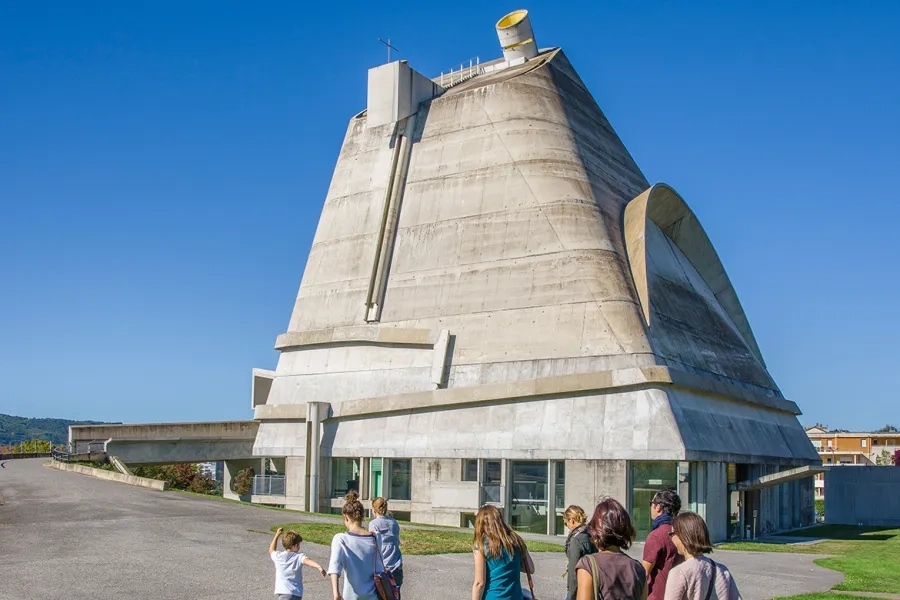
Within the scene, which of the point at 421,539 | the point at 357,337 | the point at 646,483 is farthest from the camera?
the point at 357,337

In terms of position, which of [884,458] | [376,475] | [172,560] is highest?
[376,475]

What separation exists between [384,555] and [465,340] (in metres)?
22.7

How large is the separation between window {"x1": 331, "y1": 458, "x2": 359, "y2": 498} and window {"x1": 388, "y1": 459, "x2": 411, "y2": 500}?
6.31 ft

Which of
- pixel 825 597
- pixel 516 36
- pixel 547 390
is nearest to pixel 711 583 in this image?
pixel 825 597

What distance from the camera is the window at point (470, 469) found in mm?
31094

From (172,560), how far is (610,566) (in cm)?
1262

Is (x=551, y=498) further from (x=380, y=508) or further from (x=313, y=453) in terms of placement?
(x=380, y=508)

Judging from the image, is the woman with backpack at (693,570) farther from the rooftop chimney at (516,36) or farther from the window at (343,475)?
the rooftop chimney at (516,36)

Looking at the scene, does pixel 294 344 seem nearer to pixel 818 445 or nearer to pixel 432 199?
pixel 432 199

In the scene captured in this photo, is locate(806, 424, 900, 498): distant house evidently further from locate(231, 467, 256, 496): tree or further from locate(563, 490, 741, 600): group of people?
locate(563, 490, 741, 600): group of people

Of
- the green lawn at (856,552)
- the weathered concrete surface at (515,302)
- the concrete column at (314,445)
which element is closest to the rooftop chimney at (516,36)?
the weathered concrete surface at (515,302)

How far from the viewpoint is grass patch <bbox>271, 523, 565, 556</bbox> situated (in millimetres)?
20781

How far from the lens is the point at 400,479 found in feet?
108

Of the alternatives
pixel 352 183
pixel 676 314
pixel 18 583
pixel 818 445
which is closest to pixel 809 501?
pixel 676 314
